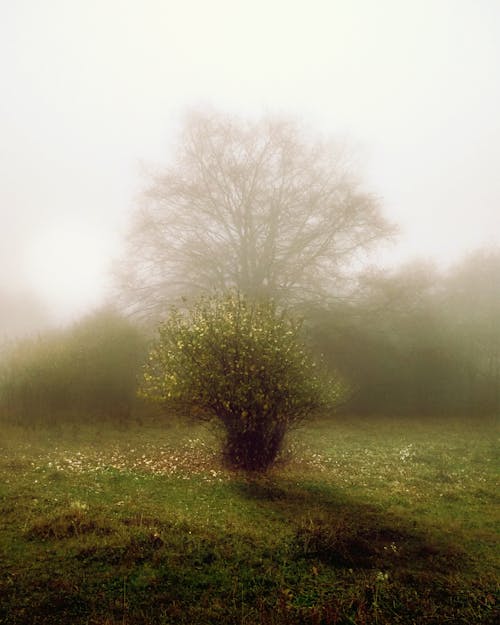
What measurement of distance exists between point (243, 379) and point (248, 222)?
2023 cm

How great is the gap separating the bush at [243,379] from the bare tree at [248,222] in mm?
16816

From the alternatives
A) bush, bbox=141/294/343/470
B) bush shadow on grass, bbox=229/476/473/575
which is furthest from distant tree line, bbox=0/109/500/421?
bush shadow on grass, bbox=229/476/473/575

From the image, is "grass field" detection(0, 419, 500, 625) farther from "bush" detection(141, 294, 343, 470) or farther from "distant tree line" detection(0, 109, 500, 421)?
"distant tree line" detection(0, 109, 500, 421)

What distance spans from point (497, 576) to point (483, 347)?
94.7 feet

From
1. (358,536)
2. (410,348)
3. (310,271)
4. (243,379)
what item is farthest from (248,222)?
(358,536)

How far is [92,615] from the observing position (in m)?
6.55

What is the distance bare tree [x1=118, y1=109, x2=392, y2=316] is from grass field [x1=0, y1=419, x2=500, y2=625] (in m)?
17.3

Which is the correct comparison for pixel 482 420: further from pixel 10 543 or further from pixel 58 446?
pixel 10 543

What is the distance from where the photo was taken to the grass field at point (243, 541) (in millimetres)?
6922

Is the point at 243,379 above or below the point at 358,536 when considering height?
above

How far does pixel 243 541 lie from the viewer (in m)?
9.22

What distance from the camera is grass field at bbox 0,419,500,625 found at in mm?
6922

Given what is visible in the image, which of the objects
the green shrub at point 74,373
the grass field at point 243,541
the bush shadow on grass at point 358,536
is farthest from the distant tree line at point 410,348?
the bush shadow on grass at point 358,536

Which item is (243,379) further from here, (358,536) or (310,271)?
(310,271)
